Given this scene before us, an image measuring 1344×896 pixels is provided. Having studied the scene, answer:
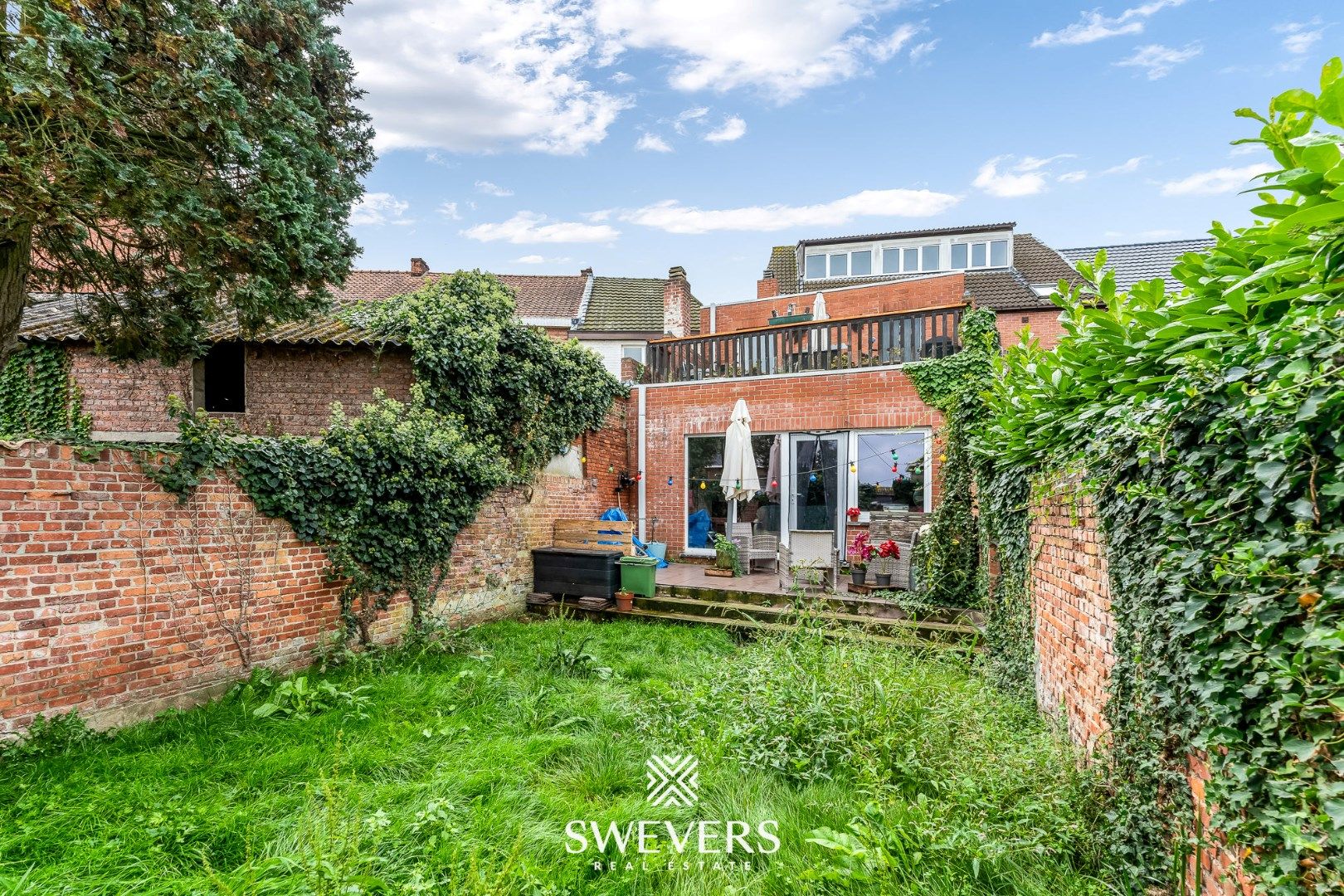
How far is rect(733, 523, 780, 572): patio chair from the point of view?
10203mm

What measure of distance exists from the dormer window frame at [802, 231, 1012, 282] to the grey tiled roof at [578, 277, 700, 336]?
5.52m

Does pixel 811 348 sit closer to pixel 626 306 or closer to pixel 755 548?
pixel 755 548

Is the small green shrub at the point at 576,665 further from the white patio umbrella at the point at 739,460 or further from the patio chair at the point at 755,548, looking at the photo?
the white patio umbrella at the point at 739,460

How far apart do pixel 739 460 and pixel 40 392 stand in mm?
11445

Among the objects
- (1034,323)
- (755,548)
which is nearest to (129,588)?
(755,548)

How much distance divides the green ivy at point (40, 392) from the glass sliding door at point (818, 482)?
11.9 metres

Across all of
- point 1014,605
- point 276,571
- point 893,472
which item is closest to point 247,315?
point 276,571

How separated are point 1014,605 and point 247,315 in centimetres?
727

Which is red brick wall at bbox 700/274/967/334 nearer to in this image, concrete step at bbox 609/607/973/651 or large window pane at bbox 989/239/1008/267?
large window pane at bbox 989/239/1008/267

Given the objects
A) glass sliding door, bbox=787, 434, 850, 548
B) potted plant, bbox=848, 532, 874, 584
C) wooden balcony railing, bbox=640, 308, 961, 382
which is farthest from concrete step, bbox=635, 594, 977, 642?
wooden balcony railing, bbox=640, 308, 961, 382

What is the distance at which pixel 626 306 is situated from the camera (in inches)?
894

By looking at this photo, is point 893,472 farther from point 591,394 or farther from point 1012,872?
point 1012,872

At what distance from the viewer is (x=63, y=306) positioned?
32.7ft

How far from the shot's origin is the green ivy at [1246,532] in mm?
1328
